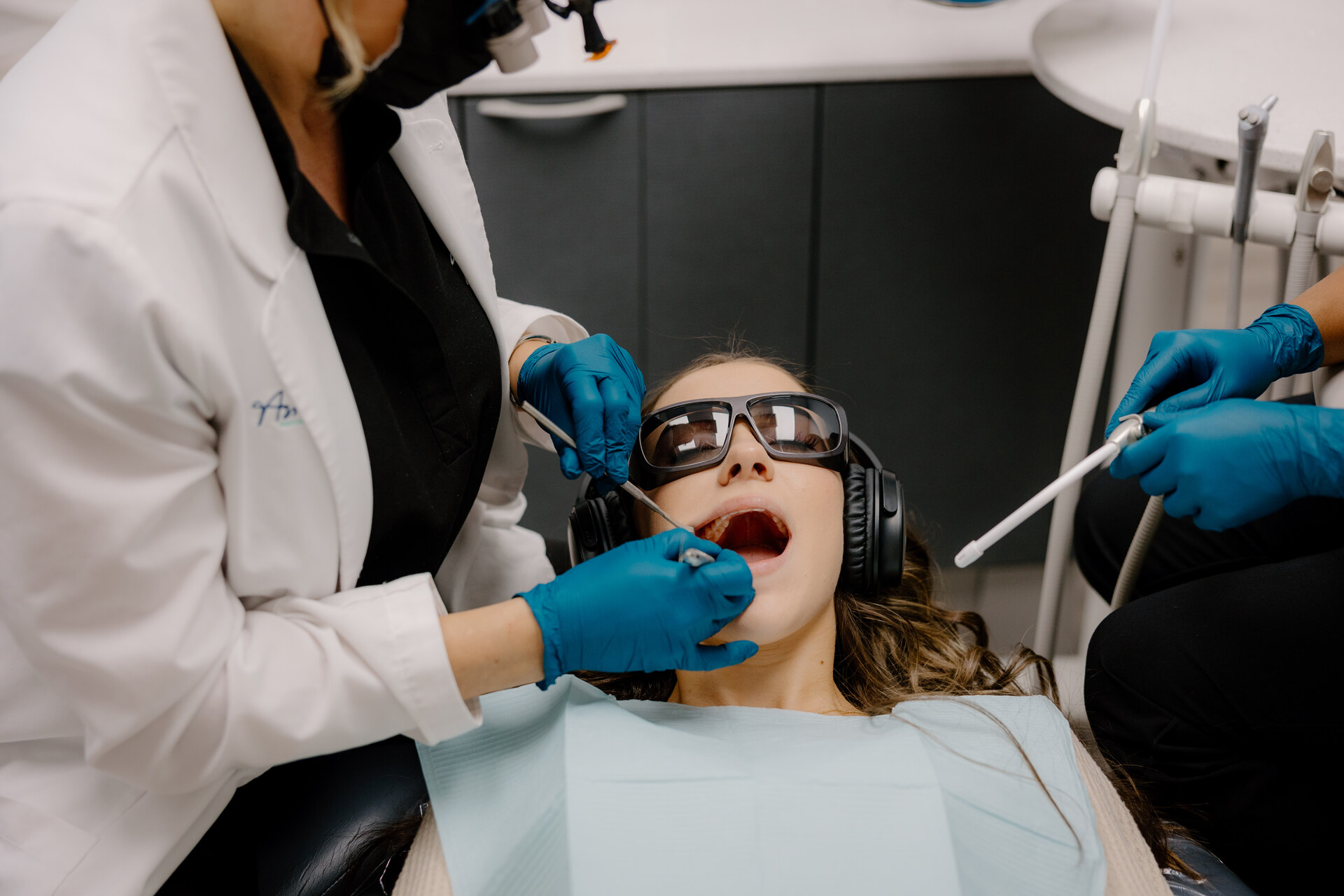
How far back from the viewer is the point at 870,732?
120cm

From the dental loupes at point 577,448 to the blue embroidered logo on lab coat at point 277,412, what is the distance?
0.42m

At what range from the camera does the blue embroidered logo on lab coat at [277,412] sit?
0.98m

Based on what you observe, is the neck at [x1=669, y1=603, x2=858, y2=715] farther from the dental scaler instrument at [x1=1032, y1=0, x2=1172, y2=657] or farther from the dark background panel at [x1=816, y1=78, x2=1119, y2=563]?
the dark background panel at [x1=816, y1=78, x2=1119, y2=563]

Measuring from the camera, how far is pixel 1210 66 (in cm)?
150

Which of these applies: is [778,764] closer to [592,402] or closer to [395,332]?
[592,402]

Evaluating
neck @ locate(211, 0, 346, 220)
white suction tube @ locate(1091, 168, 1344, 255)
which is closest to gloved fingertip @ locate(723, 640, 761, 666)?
neck @ locate(211, 0, 346, 220)

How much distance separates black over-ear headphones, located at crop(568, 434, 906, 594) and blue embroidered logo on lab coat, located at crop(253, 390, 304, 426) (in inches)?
17.7

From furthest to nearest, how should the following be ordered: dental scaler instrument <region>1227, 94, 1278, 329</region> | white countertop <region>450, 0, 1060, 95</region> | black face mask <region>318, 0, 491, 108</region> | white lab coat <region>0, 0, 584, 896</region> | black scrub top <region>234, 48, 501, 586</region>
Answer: white countertop <region>450, 0, 1060, 95</region> < dental scaler instrument <region>1227, 94, 1278, 329</region> < black scrub top <region>234, 48, 501, 586</region> < black face mask <region>318, 0, 491, 108</region> < white lab coat <region>0, 0, 584, 896</region>

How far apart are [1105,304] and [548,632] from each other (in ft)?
3.16

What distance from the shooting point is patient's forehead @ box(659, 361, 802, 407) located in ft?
Result: 4.69

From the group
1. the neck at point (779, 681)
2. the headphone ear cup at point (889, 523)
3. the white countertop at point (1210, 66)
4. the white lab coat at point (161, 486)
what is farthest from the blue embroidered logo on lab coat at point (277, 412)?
the white countertop at point (1210, 66)

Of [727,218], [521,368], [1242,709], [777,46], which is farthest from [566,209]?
[1242,709]

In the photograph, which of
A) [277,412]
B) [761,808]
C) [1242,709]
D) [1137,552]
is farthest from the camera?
[1137,552]

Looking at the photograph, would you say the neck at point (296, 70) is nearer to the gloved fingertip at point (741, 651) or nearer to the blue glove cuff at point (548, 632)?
the blue glove cuff at point (548, 632)
